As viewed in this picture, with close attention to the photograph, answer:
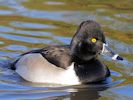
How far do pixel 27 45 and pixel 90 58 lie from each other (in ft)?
6.78

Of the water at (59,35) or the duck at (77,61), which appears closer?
the water at (59,35)

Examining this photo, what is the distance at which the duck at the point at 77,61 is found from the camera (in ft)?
31.4

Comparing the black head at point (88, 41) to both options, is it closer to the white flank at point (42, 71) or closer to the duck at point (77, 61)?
the duck at point (77, 61)

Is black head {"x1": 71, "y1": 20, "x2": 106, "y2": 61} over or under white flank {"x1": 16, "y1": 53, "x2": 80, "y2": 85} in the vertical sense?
over

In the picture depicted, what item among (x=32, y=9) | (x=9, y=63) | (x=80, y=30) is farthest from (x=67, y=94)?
(x=32, y=9)

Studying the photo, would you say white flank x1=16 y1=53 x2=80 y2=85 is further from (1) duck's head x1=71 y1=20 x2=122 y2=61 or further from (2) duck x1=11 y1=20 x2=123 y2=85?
(1) duck's head x1=71 y1=20 x2=122 y2=61

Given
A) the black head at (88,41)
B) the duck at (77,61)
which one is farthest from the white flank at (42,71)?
the black head at (88,41)

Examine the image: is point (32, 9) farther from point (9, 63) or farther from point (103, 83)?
point (103, 83)

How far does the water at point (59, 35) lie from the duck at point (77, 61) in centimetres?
12

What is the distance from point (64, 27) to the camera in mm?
12625

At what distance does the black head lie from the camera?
9.51m

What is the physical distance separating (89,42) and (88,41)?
2 centimetres

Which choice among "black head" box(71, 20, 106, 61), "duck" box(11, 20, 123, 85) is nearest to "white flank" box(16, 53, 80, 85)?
"duck" box(11, 20, 123, 85)

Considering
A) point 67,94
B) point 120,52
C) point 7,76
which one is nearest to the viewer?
point 67,94
